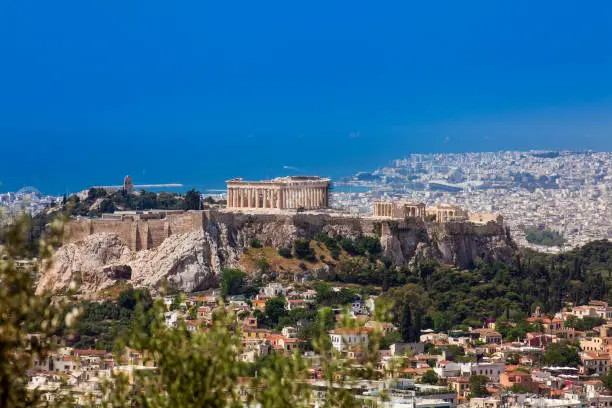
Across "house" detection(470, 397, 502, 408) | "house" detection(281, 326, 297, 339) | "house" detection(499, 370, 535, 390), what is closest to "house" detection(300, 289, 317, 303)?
"house" detection(281, 326, 297, 339)

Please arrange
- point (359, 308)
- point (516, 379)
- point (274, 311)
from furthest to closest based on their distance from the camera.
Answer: point (359, 308), point (274, 311), point (516, 379)

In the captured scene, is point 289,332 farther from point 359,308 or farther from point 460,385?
point 460,385

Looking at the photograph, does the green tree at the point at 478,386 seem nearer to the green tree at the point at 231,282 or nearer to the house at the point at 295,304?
the house at the point at 295,304

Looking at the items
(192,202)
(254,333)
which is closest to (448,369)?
(254,333)

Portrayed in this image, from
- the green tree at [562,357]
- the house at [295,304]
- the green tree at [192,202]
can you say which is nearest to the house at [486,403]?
the green tree at [562,357]

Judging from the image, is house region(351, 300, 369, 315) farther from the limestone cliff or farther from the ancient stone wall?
the ancient stone wall
